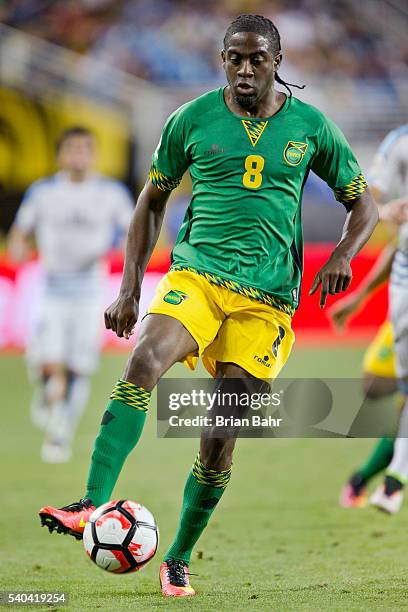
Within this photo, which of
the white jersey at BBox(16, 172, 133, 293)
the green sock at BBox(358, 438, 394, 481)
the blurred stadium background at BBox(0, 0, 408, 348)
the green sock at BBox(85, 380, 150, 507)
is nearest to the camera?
the green sock at BBox(85, 380, 150, 507)

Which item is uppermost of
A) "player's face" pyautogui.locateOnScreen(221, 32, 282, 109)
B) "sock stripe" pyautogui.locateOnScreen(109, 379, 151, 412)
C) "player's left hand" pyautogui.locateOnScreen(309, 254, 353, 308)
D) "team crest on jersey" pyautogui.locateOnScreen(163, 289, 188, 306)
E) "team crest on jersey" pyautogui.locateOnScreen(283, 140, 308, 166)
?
"player's face" pyautogui.locateOnScreen(221, 32, 282, 109)

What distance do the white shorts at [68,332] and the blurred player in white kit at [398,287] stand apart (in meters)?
3.60

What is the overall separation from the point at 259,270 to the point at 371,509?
2721mm

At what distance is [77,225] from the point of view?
9.46m

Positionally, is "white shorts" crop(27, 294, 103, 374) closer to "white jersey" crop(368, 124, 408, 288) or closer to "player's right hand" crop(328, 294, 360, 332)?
"player's right hand" crop(328, 294, 360, 332)

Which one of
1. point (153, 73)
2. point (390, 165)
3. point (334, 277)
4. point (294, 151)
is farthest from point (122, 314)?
point (153, 73)

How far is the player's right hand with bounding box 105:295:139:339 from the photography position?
4.20 metres

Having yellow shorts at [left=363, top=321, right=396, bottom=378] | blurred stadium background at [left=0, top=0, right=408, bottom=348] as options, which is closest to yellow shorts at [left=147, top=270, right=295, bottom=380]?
yellow shorts at [left=363, top=321, right=396, bottom=378]

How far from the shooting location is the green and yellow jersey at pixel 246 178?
4270 mm

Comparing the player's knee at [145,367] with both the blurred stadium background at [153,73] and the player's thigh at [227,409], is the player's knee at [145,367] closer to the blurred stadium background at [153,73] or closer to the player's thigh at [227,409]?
the player's thigh at [227,409]

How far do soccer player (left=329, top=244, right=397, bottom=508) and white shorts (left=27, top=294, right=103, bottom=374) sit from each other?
10.3ft

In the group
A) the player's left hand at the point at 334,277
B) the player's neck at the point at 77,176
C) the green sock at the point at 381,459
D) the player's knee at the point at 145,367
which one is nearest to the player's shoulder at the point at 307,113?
the player's left hand at the point at 334,277

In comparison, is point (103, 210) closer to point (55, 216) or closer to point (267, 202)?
point (55, 216)

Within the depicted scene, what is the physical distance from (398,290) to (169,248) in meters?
11.3
